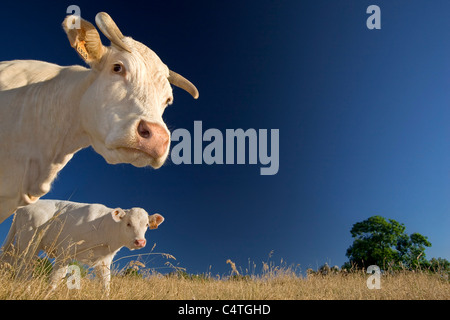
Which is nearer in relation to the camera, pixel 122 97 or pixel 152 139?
pixel 152 139

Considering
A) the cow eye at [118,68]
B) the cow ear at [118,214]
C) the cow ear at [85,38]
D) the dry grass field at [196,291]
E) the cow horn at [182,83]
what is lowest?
the dry grass field at [196,291]

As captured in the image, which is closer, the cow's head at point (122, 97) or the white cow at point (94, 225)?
the cow's head at point (122, 97)

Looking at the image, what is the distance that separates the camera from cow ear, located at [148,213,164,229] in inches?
504

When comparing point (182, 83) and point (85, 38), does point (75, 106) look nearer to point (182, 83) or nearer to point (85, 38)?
point (85, 38)

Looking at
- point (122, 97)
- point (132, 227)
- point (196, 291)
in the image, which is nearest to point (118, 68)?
point (122, 97)

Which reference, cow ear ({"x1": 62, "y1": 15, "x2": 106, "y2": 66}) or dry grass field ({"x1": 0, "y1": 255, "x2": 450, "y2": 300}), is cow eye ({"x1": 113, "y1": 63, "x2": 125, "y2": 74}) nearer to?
cow ear ({"x1": 62, "y1": 15, "x2": 106, "y2": 66})

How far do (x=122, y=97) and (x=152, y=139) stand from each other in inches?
31.2

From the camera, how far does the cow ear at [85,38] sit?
4.75 metres

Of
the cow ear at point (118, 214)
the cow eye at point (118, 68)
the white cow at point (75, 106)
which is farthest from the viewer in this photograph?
the cow ear at point (118, 214)

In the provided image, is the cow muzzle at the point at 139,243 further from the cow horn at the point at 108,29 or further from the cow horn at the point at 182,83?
the cow horn at the point at 108,29

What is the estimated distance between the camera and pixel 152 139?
4.07m

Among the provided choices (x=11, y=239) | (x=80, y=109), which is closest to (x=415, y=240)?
(x=11, y=239)

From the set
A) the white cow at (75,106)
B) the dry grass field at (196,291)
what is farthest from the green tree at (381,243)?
the white cow at (75,106)

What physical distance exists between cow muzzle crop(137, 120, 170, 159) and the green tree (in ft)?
121
